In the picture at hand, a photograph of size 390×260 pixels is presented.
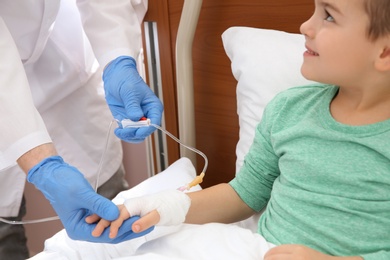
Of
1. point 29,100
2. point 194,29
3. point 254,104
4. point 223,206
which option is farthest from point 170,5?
point 223,206

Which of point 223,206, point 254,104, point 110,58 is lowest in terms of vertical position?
point 223,206

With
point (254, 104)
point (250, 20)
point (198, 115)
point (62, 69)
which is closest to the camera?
point (254, 104)

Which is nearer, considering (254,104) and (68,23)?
(254,104)

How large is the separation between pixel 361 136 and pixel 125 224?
1.58 feet

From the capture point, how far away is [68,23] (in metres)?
1.58

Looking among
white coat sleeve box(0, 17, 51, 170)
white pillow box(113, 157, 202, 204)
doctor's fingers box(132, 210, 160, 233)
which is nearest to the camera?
doctor's fingers box(132, 210, 160, 233)

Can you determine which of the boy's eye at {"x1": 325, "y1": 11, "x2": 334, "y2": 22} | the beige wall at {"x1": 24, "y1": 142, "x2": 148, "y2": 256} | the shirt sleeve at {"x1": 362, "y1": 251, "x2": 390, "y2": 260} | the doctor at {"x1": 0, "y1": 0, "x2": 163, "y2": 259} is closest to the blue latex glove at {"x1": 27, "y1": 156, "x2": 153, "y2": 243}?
the doctor at {"x1": 0, "y1": 0, "x2": 163, "y2": 259}

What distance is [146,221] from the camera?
3.10 feet

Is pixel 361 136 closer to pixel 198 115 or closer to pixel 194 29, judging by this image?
pixel 194 29

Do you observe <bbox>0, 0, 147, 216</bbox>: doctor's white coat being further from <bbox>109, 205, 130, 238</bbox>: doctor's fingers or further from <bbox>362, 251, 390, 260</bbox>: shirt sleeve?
<bbox>362, 251, 390, 260</bbox>: shirt sleeve

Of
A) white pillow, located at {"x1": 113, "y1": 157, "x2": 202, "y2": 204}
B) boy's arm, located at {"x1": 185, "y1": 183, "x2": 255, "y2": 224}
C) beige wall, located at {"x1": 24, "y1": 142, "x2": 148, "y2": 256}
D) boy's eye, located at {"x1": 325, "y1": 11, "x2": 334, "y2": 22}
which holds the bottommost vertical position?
beige wall, located at {"x1": 24, "y1": 142, "x2": 148, "y2": 256}

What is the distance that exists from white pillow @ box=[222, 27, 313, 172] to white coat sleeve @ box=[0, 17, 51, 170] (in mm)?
517

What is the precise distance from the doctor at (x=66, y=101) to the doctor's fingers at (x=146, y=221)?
1.9 inches

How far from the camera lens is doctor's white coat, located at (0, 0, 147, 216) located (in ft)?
3.61
